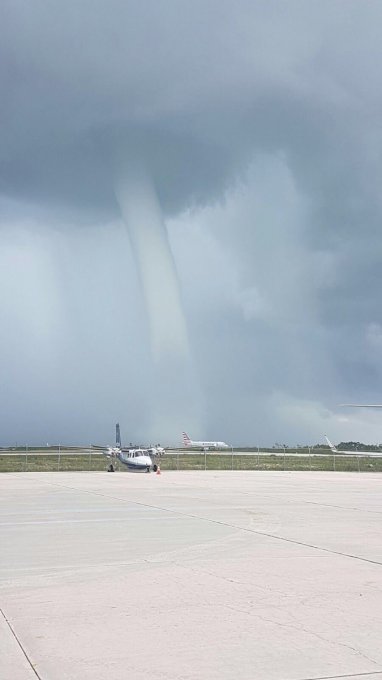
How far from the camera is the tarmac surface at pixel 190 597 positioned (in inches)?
250

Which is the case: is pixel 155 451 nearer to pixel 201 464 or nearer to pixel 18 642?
pixel 201 464

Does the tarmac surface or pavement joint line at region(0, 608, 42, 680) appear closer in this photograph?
pavement joint line at region(0, 608, 42, 680)

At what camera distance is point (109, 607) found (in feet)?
27.7

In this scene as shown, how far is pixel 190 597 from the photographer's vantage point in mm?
9000

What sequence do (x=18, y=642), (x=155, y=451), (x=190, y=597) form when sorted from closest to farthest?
(x=18, y=642) → (x=190, y=597) → (x=155, y=451)

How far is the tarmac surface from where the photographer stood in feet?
20.9

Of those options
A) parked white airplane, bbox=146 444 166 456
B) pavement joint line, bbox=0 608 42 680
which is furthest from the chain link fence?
pavement joint line, bbox=0 608 42 680

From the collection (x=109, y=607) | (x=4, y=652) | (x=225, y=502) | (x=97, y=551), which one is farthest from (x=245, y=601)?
(x=225, y=502)

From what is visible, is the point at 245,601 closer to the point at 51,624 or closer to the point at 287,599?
the point at 287,599

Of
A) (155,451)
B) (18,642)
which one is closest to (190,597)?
(18,642)

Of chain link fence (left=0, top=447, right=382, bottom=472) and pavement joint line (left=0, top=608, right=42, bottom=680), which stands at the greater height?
chain link fence (left=0, top=447, right=382, bottom=472)

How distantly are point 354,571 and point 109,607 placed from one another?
4.27 meters

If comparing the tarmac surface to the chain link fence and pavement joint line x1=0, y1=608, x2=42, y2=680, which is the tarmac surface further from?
the chain link fence

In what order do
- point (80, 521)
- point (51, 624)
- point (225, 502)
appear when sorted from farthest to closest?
point (225, 502)
point (80, 521)
point (51, 624)
